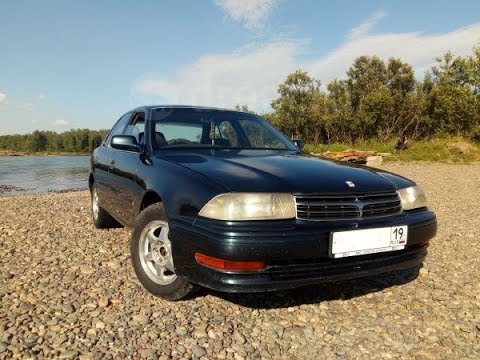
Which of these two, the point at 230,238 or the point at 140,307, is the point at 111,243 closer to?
the point at 140,307

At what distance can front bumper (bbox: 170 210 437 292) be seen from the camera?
2182 mm

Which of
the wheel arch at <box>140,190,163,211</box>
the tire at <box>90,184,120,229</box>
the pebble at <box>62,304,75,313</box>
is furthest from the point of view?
the tire at <box>90,184,120,229</box>

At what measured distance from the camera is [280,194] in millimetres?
2316

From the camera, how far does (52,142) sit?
10425cm

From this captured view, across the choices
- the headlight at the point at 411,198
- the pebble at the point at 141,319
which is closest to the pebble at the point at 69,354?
the pebble at the point at 141,319

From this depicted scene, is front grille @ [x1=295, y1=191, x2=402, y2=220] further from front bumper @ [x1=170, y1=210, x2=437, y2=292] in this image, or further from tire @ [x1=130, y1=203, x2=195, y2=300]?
tire @ [x1=130, y1=203, x2=195, y2=300]

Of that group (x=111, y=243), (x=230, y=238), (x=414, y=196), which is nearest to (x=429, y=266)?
(x=414, y=196)

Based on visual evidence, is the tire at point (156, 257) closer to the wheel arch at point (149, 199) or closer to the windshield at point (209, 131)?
the wheel arch at point (149, 199)

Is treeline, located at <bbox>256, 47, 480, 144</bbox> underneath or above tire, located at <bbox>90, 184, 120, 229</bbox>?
above

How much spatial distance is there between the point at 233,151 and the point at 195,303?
4.18 ft

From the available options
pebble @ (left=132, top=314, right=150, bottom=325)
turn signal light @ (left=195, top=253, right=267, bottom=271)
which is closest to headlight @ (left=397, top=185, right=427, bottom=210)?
turn signal light @ (left=195, top=253, right=267, bottom=271)

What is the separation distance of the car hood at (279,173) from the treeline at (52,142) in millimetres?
101099

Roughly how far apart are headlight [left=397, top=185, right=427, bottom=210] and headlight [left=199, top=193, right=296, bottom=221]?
0.95 meters

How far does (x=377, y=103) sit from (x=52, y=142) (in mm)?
93325
